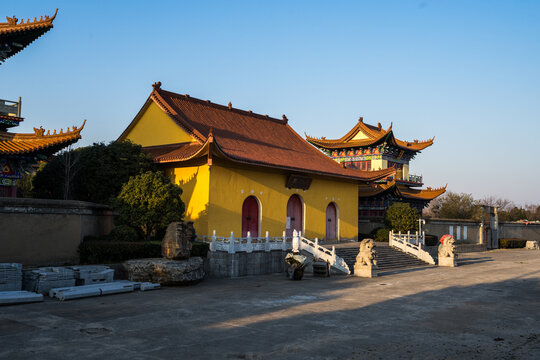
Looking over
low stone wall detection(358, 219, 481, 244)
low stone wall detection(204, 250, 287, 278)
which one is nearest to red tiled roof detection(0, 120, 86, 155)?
low stone wall detection(204, 250, 287, 278)

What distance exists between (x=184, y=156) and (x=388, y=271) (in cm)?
1024

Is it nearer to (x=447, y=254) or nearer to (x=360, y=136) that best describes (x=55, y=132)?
(x=447, y=254)

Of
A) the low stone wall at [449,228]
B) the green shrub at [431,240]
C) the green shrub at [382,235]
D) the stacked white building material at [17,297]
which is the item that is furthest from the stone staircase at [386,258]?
the stacked white building material at [17,297]

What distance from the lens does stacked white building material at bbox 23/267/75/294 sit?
12969 mm

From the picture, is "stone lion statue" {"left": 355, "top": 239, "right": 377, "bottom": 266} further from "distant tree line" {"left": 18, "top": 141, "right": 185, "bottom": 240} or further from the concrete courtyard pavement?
"distant tree line" {"left": 18, "top": 141, "right": 185, "bottom": 240}

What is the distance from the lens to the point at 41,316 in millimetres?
10148

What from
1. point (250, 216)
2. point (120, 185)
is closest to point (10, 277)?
point (120, 185)

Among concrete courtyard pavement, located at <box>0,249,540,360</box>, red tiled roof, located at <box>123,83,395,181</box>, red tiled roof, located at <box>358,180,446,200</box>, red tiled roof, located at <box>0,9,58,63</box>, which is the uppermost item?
red tiled roof, located at <box>0,9,58,63</box>

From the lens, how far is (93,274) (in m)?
14.2

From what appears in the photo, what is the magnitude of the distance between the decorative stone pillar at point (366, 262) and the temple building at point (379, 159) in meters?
14.2

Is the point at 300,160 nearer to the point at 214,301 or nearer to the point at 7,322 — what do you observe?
the point at 214,301

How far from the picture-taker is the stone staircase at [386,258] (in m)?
22.2

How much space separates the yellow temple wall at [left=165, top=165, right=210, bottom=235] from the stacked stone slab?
28.5ft

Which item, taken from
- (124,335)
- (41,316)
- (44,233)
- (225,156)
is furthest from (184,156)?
(124,335)
